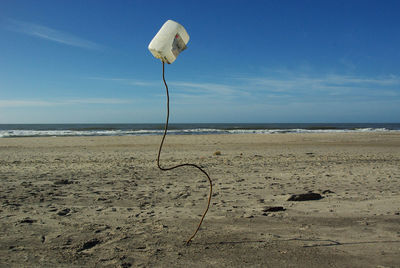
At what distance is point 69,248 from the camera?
2914mm

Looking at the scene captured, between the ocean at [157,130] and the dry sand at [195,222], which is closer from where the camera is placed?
the dry sand at [195,222]

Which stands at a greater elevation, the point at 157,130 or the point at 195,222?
the point at 157,130

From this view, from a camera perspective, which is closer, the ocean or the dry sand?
the dry sand

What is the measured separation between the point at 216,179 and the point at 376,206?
11.2 feet

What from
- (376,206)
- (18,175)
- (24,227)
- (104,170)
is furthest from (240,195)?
(18,175)

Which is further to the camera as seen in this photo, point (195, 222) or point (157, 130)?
point (157, 130)

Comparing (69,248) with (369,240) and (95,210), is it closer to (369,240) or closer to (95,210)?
(95,210)

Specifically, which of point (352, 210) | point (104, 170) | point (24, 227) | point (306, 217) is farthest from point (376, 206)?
point (104, 170)

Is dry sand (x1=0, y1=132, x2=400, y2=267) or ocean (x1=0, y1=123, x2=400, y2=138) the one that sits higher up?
ocean (x1=0, y1=123, x2=400, y2=138)

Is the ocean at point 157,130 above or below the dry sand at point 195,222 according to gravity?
above

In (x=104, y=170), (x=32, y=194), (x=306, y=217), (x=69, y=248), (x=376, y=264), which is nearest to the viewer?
(x=376, y=264)

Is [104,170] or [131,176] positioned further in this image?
[104,170]

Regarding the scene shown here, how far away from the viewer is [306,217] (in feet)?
12.7

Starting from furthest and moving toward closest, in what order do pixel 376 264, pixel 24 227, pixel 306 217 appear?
pixel 306 217 < pixel 24 227 < pixel 376 264
